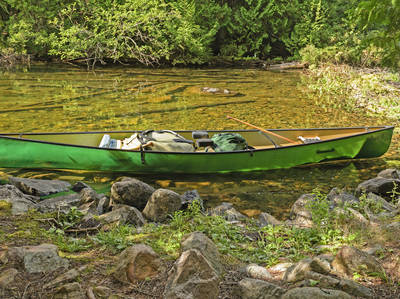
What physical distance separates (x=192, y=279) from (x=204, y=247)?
427 millimetres

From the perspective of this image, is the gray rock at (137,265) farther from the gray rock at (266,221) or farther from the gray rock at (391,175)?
the gray rock at (391,175)

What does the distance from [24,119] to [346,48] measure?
15.1 m

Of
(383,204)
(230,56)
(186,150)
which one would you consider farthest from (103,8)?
(383,204)

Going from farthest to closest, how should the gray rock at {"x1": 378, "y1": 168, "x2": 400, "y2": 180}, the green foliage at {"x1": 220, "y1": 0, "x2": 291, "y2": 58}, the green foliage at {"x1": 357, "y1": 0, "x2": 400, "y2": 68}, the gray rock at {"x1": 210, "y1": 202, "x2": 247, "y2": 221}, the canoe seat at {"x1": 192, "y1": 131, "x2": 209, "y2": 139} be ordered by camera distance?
the green foliage at {"x1": 220, "y1": 0, "x2": 291, "y2": 58}, the canoe seat at {"x1": 192, "y1": 131, "x2": 209, "y2": 139}, the gray rock at {"x1": 378, "y1": 168, "x2": 400, "y2": 180}, the gray rock at {"x1": 210, "y1": 202, "x2": 247, "y2": 221}, the green foliage at {"x1": 357, "y1": 0, "x2": 400, "y2": 68}

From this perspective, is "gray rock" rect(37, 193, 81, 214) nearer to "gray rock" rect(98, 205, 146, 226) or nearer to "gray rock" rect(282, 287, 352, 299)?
"gray rock" rect(98, 205, 146, 226)

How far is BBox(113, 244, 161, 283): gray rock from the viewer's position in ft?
8.40

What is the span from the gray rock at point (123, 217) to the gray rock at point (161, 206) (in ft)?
0.53

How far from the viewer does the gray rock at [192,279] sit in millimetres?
2328

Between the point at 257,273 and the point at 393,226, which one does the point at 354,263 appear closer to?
the point at 257,273

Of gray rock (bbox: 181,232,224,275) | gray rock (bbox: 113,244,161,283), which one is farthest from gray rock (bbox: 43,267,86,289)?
gray rock (bbox: 181,232,224,275)

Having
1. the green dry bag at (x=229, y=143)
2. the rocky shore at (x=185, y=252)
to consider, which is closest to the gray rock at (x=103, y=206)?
the rocky shore at (x=185, y=252)

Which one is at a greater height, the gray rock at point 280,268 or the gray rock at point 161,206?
the gray rock at point 280,268

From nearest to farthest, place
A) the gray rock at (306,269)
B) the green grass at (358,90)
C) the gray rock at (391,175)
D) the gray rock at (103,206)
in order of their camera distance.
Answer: the gray rock at (306,269) < the gray rock at (103,206) < the gray rock at (391,175) < the green grass at (358,90)

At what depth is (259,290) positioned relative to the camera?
237cm
